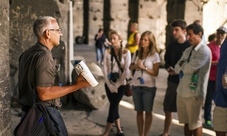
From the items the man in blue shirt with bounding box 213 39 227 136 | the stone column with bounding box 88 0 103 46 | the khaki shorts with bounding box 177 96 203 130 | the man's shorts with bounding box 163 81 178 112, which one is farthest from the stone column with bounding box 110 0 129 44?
the man in blue shirt with bounding box 213 39 227 136

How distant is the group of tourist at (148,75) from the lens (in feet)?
8.38

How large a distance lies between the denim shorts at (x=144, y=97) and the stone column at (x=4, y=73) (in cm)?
203

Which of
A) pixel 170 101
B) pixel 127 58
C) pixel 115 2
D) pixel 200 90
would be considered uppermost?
pixel 115 2

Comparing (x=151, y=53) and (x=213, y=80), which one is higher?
(x=151, y=53)

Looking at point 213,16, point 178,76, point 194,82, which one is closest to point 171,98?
point 178,76

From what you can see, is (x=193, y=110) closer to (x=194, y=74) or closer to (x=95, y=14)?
(x=194, y=74)

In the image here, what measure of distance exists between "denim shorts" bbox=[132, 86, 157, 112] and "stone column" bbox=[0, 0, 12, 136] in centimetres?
203

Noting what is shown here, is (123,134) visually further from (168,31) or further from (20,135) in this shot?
(168,31)

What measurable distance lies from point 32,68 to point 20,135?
1.80ft

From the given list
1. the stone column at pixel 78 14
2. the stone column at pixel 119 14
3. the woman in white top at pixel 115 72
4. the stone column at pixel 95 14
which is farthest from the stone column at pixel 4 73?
the stone column at pixel 78 14

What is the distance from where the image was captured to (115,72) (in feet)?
14.6

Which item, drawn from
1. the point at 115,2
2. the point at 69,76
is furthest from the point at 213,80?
the point at 115,2

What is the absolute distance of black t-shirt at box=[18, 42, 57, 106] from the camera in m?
2.48

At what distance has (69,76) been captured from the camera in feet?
20.0
